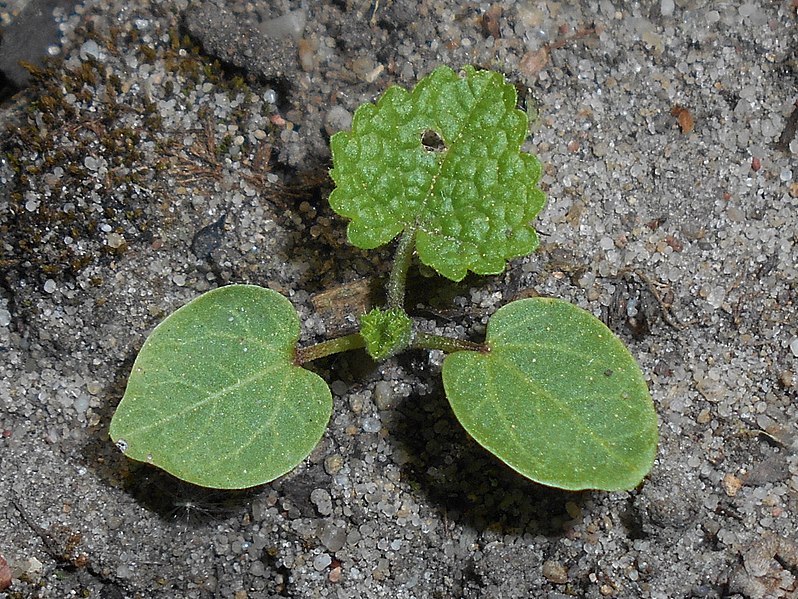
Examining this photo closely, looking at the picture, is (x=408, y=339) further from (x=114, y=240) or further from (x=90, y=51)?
(x=90, y=51)

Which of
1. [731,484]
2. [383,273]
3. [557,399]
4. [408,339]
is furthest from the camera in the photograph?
[383,273]

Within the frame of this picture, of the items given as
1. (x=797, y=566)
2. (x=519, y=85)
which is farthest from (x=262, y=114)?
(x=797, y=566)

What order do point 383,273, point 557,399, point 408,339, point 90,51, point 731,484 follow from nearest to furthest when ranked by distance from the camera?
point 557,399, point 408,339, point 731,484, point 383,273, point 90,51

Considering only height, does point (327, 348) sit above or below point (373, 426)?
above

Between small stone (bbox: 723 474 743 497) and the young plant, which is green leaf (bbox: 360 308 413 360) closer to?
the young plant

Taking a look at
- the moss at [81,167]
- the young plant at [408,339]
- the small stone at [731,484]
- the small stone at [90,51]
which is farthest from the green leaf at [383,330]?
the small stone at [90,51]

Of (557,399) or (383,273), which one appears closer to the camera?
(557,399)

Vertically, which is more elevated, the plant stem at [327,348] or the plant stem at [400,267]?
the plant stem at [400,267]

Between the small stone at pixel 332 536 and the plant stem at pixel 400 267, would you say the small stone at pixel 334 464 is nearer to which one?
the small stone at pixel 332 536

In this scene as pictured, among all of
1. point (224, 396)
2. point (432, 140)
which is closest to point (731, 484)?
point (432, 140)

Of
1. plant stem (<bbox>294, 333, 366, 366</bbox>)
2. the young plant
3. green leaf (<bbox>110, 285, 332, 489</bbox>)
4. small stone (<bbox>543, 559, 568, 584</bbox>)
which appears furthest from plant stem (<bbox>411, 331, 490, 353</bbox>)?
small stone (<bbox>543, 559, 568, 584</bbox>)
